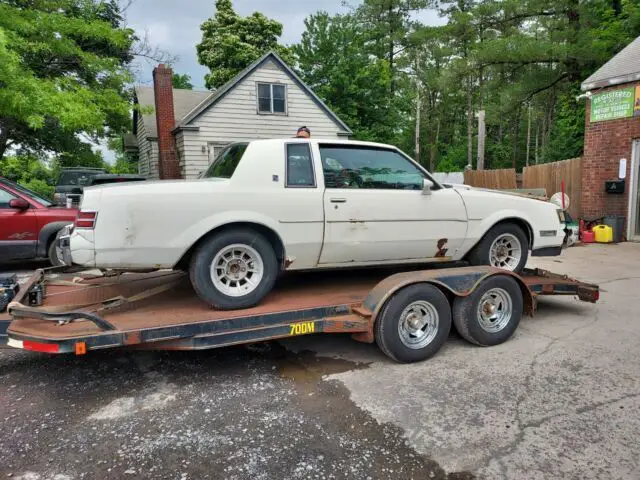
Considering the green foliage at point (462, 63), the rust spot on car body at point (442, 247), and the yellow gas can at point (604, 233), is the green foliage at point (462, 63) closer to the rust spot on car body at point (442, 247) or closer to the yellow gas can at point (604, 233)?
the yellow gas can at point (604, 233)

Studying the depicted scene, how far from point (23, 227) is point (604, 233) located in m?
12.6

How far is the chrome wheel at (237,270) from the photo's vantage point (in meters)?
3.71

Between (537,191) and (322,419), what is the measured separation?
727 cm

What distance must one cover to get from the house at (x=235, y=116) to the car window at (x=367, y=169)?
13705 millimetres

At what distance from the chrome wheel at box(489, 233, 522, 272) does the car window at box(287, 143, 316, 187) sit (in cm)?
238

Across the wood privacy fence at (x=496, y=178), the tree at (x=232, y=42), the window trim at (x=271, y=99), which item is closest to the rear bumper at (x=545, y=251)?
the wood privacy fence at (x=496, y=178)

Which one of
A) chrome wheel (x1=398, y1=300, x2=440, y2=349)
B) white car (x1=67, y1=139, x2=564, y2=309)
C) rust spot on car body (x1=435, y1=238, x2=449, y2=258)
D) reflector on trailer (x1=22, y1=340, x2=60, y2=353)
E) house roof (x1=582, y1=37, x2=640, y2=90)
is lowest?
chrome wheel (x1=398, y1=300, x2=440, y2=349)

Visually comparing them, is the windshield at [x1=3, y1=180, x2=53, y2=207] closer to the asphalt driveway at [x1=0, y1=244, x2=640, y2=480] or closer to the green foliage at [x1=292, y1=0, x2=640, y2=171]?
the asphalt driveway at [x1=0, y1=244, x2=640, y2=480]

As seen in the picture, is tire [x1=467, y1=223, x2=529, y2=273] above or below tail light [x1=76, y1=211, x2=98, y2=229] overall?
below

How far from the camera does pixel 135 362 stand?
4.15m

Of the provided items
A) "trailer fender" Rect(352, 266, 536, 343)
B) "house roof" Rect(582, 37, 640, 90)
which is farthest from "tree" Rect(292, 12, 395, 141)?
"trailer fender" Rect(352, 266, 536, 343)

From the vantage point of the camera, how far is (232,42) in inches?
1104

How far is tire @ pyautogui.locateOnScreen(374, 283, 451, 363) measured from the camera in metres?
3.88

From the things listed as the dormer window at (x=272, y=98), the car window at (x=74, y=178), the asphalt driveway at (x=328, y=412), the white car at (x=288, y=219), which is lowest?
the asphalt driveway at (x=328, y=412)
